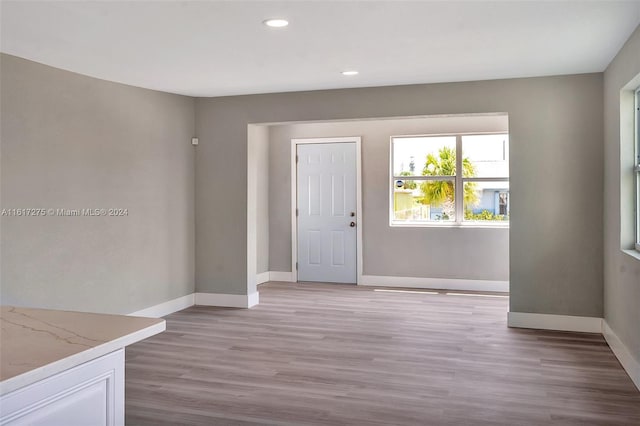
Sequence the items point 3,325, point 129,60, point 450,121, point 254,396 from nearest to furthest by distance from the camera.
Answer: point 3,325 < point 254,396 < point 129,60 < point 450,121

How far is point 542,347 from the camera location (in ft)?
14.7

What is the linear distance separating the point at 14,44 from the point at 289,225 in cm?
479

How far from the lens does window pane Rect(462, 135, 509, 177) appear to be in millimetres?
7086

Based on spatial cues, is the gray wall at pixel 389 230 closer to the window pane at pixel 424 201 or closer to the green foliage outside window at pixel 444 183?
the window pane at pixel 424 201

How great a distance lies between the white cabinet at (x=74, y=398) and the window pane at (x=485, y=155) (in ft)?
20.5

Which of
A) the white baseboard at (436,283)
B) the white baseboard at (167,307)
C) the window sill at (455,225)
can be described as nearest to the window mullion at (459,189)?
the window sill at (455,225)

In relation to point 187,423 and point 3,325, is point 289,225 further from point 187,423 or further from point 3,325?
point 3,325

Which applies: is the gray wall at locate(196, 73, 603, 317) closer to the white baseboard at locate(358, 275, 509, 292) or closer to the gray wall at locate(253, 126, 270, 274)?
the white baseboard at locate(358, 275, 509, 292)

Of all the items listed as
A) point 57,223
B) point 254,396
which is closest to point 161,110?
point 57,223

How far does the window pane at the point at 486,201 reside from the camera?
711 centimetres

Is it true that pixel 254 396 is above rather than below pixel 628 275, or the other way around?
below

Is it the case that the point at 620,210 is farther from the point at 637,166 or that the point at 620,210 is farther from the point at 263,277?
the point at 263,277

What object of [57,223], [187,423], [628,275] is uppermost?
[57,223]

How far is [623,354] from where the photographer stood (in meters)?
3.99
